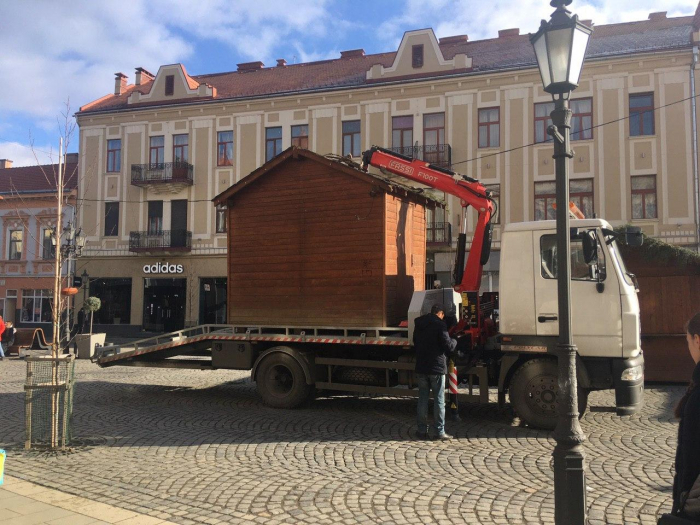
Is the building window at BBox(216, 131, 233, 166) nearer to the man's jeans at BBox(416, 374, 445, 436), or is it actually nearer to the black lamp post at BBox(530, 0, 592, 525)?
the man's jeans at BBox(416, 374, 445, 436)

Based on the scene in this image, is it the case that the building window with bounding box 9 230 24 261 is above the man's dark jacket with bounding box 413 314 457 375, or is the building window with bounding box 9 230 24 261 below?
above

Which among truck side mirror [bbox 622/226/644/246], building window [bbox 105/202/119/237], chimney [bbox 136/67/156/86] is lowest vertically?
truck side mirror [bbox 622/226/644/246]

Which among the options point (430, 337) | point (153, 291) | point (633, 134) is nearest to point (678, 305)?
point (430, 337)

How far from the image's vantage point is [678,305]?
12.2 meters

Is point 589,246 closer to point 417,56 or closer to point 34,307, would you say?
point 417,56

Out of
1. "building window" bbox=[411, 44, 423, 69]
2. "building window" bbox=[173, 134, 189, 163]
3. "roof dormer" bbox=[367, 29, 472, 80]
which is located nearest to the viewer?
"roof dormer" bbox=[367, 29, 472, 80]

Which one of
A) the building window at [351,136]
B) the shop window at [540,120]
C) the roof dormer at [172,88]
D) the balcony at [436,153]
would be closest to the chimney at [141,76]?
the roof dormer at [172,88]

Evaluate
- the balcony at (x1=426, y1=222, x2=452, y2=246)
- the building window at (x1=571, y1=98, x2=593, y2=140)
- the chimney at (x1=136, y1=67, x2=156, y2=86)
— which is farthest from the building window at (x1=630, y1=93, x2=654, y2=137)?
the chimney at (x1=136, y1=67, x2=156, y2=86)

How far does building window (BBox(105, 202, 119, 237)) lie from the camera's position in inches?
1294

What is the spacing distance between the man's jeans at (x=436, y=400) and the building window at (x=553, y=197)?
18.9 meters

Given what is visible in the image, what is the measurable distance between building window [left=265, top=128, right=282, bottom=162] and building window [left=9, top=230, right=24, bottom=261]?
52.7 ft

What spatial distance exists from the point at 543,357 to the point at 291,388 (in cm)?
408

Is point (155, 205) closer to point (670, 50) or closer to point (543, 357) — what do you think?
point (670, 50)

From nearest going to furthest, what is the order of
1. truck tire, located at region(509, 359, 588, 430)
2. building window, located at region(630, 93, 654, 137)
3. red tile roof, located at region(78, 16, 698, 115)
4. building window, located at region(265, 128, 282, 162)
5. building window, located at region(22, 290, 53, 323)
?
truck tire, located at region(509, 359, 588, 430)
building window, located at region(630, 93, 654, 137)
red tile roof, located at region(78, 16, 698, 115)
building window, located at region(265, 128, 282, 162)
building window, located at region(22, 290, 53, 323)
